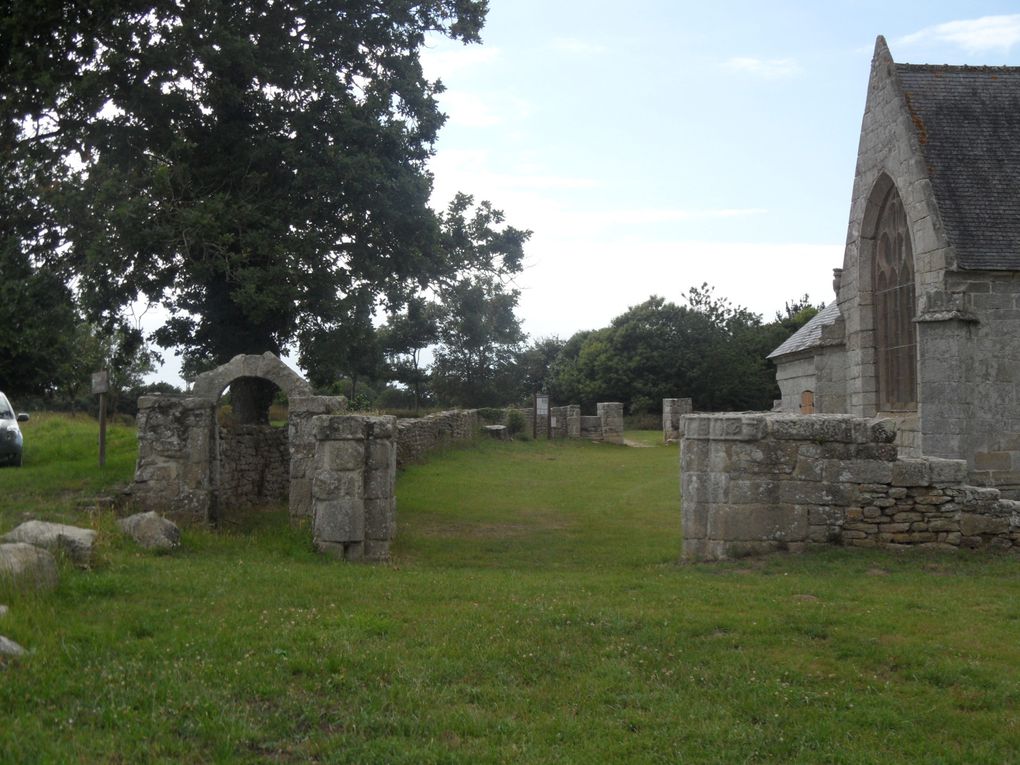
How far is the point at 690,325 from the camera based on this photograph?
2071 inches

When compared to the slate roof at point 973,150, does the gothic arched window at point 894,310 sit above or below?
below

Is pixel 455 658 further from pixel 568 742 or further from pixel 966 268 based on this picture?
pixel 966 268

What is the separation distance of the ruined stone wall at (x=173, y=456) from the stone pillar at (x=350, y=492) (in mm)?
2915

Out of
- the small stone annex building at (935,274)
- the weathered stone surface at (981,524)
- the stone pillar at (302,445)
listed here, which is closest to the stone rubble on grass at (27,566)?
the stone pillar at (302,445)

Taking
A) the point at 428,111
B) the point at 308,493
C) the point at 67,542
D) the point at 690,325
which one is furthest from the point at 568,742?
the point at 690,325

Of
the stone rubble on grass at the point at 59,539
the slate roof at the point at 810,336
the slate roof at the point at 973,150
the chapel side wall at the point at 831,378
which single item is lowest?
the stone rubble on grass at the point at 59,539

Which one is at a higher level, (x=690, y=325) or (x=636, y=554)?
(x=690, y=325)

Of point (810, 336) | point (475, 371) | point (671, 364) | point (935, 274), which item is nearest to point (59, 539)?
point (935, 274)

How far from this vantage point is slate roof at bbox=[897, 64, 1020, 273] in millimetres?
13797

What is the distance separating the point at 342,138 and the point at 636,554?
1015cm

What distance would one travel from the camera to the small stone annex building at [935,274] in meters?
13.5

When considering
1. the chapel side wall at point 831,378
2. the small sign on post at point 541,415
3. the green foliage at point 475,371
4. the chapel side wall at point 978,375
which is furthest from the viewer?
the green foliage at point 475,371

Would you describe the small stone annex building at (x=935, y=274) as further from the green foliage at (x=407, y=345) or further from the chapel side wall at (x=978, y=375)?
the green foliage at (x=407, y=345)

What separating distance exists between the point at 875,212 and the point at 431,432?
13372 mm
